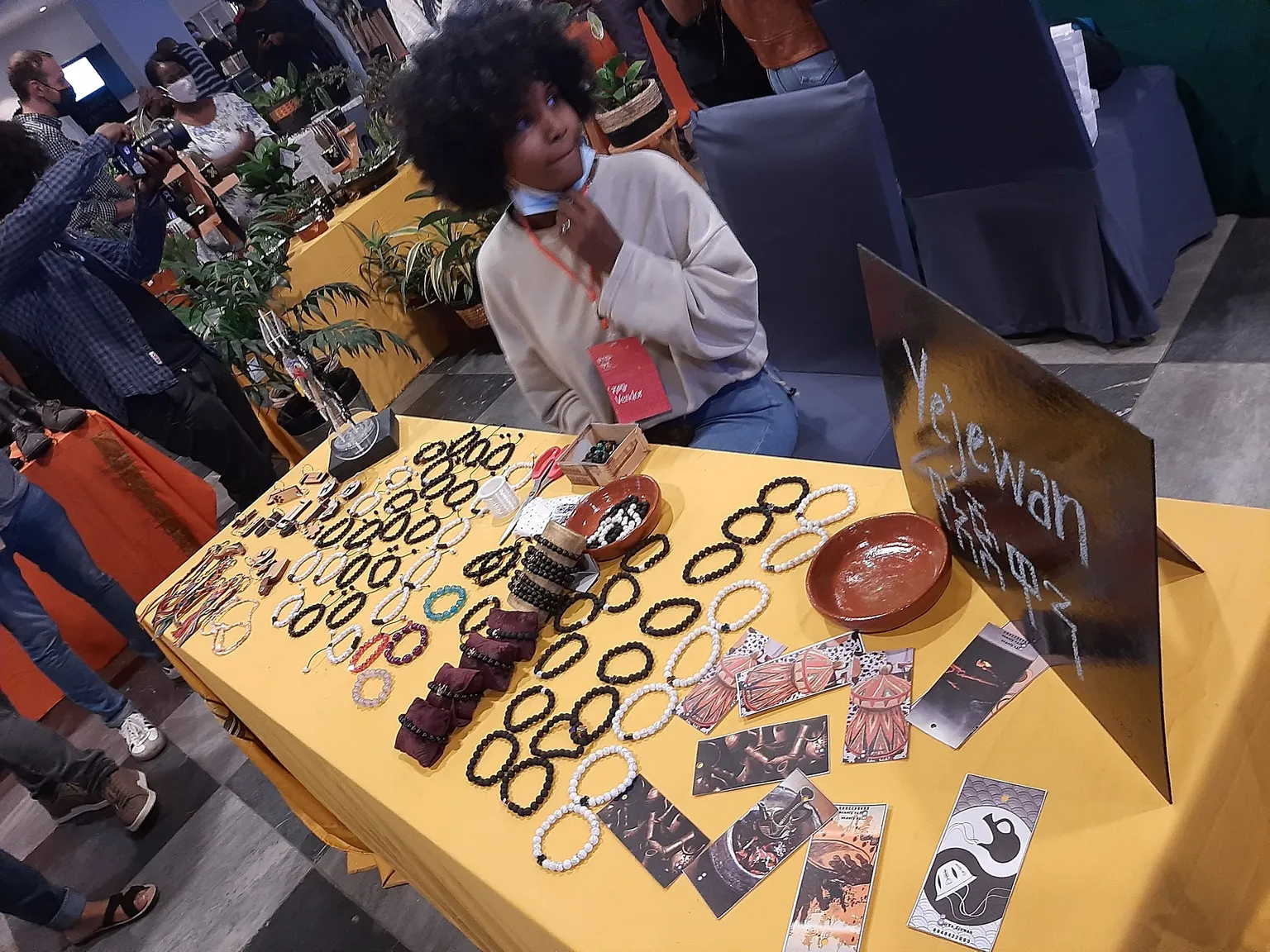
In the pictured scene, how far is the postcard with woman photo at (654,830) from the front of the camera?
922 millimetres

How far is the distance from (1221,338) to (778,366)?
4.01 feet

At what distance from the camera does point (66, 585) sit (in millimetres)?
2980

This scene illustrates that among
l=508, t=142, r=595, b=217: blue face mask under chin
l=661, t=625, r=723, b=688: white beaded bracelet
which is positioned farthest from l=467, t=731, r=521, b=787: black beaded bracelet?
l=508, t=142, r=595, b=217: blue face mask under chin

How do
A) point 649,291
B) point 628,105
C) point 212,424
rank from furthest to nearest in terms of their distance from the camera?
point 628,105 → point 212,424 → point 649,291

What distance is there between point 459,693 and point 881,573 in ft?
1.95

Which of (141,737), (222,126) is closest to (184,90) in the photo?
(222,126)

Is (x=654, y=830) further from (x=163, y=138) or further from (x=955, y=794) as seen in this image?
(x=163, y=138)

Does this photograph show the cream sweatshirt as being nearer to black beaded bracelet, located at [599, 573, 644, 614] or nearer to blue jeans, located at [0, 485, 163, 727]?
black beaded bracelet, located at [599, 573, 644, 614]

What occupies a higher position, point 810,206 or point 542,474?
point 810,206

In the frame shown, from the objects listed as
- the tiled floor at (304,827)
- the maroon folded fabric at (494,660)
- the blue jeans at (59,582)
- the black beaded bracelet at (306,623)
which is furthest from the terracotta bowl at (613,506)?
the blue jeans at (59,582)

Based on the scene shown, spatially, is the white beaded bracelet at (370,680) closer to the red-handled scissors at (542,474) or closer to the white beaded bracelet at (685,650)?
the red-handled scissors at (542,474)

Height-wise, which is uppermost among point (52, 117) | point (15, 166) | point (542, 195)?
point (52, 117)

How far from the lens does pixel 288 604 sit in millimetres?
1789

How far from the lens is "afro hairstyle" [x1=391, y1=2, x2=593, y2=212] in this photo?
1599 mm
